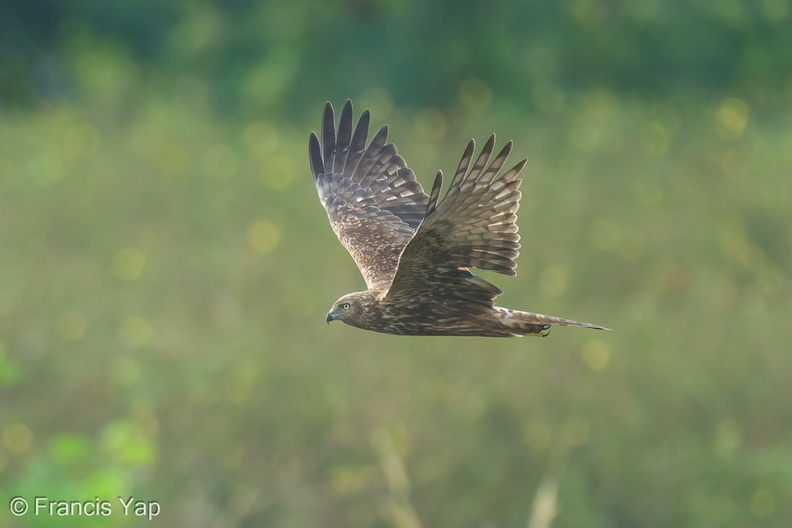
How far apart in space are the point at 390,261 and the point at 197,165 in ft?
23.9

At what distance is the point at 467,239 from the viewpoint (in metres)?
4.85

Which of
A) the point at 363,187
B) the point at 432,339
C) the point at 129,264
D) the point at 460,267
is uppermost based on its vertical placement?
the point at 129,264

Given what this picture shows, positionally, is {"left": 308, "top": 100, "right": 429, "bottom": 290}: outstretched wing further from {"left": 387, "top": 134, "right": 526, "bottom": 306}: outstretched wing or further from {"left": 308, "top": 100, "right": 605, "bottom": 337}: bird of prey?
{"left": 387, "top": 134, "right": 526, "bottom": 306}: outstretched wing

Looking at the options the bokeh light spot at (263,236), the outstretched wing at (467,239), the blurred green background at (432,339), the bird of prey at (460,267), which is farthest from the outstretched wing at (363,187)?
the bokeh light spot at (263,236)

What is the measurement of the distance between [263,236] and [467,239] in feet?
21.2

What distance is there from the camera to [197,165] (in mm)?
12875

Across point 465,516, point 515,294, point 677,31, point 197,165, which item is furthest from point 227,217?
point 677,31

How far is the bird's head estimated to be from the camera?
5.11m

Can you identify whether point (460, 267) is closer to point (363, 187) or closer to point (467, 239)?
point (467, 239)

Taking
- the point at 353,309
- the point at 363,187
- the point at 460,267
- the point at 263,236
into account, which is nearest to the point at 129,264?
the point at 263,236

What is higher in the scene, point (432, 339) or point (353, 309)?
point (432, 339)

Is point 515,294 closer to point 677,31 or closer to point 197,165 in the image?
point 197,165

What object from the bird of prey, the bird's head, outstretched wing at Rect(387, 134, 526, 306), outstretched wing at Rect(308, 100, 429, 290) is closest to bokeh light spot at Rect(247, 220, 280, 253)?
outstretched wing at Rect(308, 100, 429, 290)

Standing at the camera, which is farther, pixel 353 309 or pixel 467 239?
pixel 353 309
